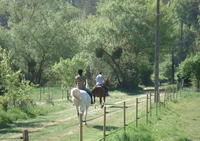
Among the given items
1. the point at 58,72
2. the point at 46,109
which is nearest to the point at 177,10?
the point at 58,72

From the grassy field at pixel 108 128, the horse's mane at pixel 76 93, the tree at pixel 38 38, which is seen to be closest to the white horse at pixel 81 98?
the horse's mane at pixel 76 93

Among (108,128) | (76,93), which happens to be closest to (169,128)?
(108,128)

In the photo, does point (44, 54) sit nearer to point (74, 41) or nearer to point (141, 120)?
point (74, 41)

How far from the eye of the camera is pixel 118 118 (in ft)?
70.7

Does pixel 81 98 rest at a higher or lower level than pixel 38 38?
lower

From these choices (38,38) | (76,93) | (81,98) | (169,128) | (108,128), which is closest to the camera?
(108,128)

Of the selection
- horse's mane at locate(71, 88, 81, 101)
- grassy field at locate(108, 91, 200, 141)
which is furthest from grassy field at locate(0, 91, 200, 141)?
horse's mane at locate(71, 88, 81, 101)

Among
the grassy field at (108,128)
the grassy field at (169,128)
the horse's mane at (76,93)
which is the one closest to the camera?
the grassy field at (108,128)

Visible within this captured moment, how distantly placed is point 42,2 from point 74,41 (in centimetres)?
841

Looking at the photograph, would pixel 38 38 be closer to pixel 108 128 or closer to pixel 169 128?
pixel 169 128

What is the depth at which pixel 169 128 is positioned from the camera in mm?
20969

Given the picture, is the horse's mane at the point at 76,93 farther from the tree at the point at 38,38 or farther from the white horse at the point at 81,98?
the tree at the point at 38,38

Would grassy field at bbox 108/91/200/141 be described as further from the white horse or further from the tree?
the tree

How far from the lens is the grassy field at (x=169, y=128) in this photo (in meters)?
16.5
